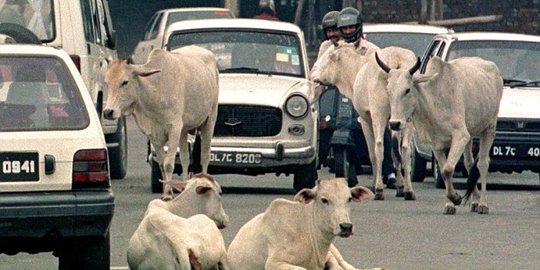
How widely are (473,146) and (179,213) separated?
871 cm

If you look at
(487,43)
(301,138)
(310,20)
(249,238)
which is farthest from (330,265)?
(310,20)

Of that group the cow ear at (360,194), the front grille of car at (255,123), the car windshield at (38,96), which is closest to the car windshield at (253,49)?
the front grille of car at (255,123)

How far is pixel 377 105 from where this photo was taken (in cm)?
2009

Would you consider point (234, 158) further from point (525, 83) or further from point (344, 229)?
point (344, 229)

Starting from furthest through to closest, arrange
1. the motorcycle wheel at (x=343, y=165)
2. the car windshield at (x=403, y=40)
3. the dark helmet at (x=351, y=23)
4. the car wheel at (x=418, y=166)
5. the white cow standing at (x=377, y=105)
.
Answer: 1. the car windshield at (x=403, y=40)
2. the car wheel at (x=418, y=166)
3. the dark helmet at (x=351, y=23)
4. the motorcycle wheel at (x=343, y=165)
5. the white cow standing at (x=377, y=105)

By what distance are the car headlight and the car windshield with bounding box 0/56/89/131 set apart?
804 cm

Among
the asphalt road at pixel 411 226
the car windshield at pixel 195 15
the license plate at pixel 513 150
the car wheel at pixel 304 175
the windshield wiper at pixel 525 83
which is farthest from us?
the car windshield at pixel 195 15

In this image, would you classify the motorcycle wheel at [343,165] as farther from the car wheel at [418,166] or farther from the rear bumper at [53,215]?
the rear bumper at [53,215]

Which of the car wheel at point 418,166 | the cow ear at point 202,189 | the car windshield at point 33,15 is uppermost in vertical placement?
the car windshield at point 33,15

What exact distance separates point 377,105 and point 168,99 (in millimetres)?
2350

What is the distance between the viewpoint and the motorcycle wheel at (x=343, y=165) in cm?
2095

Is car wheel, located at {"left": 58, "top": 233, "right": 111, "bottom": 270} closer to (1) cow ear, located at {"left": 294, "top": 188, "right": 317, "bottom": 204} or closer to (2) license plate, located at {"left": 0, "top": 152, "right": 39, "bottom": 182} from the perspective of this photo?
(2) license plate, located at {"left": 0, "top": 152, "right": 39, "bottom": 182}

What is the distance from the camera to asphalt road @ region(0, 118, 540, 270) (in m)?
14.2

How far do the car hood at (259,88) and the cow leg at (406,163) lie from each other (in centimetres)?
106
